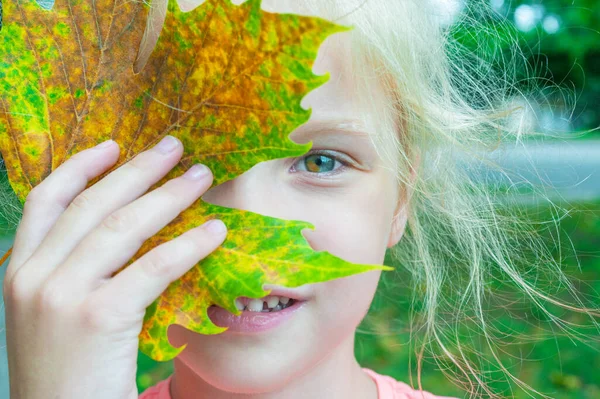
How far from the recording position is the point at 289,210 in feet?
3.15

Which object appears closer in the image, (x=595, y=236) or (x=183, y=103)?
(x=183, y=103)

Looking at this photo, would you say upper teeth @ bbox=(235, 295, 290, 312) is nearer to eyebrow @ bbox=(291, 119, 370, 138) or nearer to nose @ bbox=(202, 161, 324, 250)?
nose @ bbox=(202, 161, 324, 250)

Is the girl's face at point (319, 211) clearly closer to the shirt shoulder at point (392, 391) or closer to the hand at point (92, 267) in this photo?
the hand at point (92, 267)

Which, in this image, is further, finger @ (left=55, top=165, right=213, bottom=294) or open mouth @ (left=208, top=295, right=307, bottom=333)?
open mouth @ (left=208, top=295, right=307, bottom=333)

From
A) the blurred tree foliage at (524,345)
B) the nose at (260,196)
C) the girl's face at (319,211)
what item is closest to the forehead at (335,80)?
the girl's face at (319,211)

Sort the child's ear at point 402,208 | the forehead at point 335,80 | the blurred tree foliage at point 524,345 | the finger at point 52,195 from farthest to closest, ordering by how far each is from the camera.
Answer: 1. the blurred tree foliage at point 524,345
2. the child's ear at point 402,208
3. the forehead at point 335,80
4. the finger at point 52,195

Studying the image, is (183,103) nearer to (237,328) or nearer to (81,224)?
(81,224)

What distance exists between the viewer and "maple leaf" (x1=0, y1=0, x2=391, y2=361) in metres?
0.72

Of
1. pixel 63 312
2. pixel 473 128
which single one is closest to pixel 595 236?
pixel 473 128

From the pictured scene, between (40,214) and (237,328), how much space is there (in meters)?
0.31

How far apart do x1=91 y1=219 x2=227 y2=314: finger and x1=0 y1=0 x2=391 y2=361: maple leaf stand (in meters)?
0.02

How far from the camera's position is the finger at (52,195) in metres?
0.82

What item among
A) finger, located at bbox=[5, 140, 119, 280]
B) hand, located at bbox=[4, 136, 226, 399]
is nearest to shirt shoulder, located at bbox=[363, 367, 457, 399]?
hand, located at bbox=[4, 136, 226, 399]

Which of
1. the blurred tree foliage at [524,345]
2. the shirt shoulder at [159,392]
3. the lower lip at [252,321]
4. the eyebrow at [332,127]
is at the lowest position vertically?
the blurred tree foliage at [524,345]
